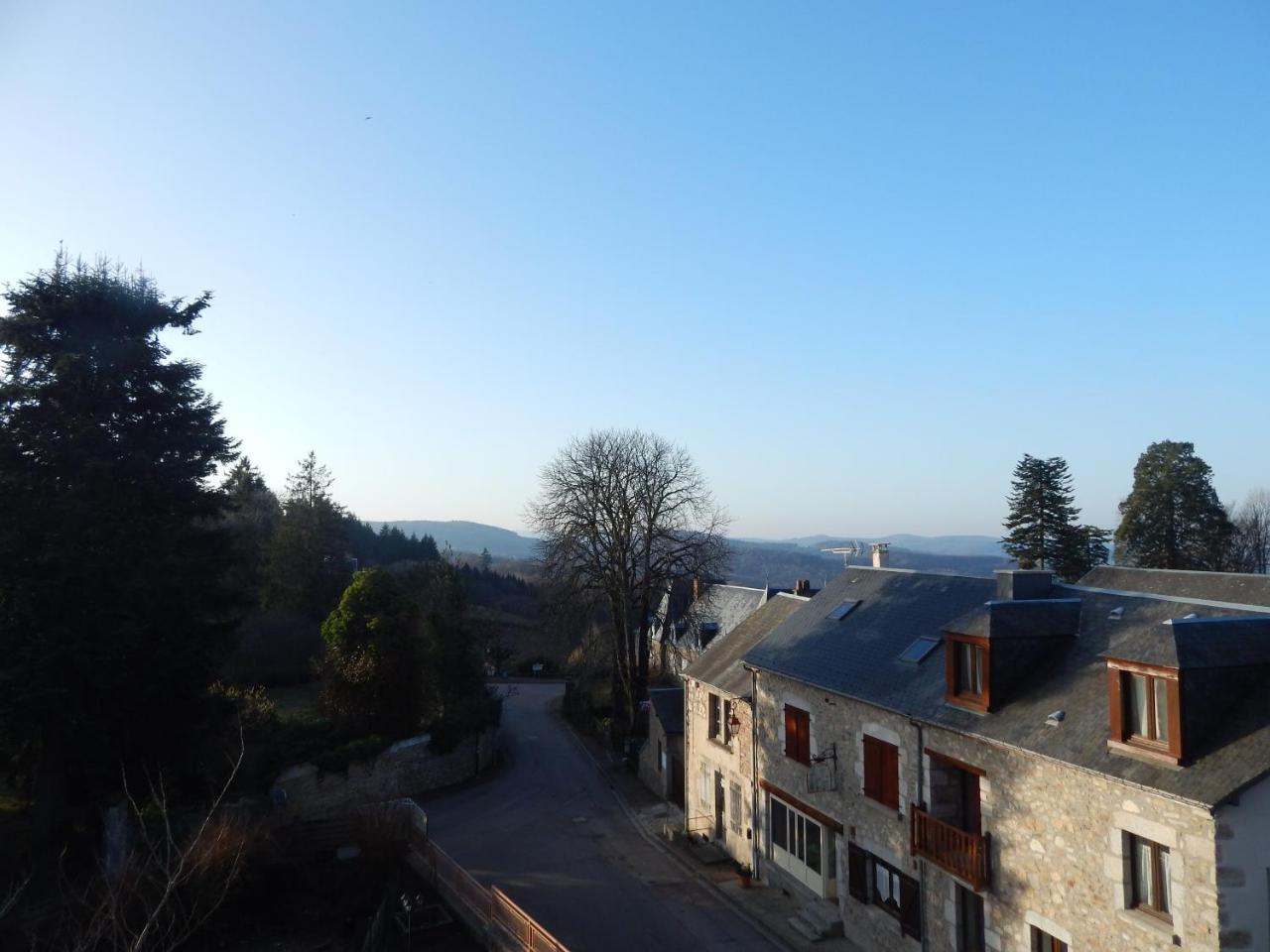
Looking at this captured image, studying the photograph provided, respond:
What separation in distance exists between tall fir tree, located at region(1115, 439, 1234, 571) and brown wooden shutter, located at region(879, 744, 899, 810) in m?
35.7

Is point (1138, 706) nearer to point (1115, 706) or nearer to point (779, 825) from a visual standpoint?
point (1115, 706)

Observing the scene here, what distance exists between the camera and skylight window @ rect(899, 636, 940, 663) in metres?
15.6

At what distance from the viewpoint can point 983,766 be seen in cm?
1294


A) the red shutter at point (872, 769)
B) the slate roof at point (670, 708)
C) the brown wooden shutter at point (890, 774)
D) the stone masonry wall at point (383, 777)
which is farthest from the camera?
the slate roof at point (670, 708)

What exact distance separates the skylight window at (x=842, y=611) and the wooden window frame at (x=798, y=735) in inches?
96.1

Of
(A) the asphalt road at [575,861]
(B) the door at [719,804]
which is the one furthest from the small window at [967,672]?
(B) the door at [719,804]

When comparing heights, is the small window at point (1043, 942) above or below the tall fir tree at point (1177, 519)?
below

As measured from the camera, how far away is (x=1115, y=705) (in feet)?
35.4

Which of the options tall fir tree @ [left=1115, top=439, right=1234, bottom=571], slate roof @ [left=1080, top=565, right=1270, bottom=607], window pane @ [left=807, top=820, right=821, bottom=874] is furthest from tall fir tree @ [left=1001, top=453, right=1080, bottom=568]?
window pane @ [left=807, top=820, right=821, bottom=874]

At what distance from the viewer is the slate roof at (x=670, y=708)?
28.5 m

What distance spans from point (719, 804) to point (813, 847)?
18.0ft

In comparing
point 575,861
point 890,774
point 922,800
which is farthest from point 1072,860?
point 575,861

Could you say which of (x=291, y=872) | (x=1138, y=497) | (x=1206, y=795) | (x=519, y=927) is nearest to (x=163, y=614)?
(x=291, y=872)

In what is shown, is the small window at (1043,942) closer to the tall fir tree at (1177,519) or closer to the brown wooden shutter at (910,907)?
the brown wooden shutter at (910,907)
